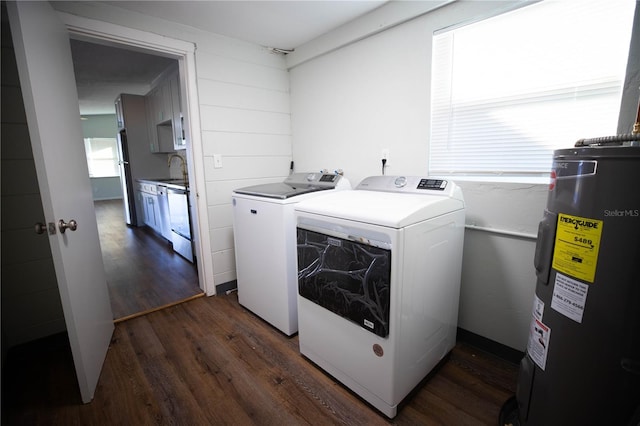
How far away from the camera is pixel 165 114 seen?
12.9ft

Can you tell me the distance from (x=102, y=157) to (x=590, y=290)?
35.8 ft

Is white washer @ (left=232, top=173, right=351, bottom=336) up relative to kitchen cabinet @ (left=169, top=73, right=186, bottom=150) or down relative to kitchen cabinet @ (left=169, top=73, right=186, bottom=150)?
down

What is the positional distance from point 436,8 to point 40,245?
291 cm

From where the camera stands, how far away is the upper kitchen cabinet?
11.6 feet

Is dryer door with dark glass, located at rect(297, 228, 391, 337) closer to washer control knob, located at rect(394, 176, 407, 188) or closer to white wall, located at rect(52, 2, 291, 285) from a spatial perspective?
washer control knob, located at rect(394, 176, 407, 188)

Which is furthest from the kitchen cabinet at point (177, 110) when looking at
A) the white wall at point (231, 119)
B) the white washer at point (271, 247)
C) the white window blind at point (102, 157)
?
the white window blind at point (102, 157)

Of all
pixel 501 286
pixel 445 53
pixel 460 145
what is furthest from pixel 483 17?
pixel 501 286

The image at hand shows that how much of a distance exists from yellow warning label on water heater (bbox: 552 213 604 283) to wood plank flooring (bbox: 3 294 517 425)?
2.84 ft

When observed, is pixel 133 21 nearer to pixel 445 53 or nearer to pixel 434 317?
pixel 445 53

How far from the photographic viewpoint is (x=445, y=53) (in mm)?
1736

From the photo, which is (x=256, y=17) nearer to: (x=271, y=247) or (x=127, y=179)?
(x=271, y=247)

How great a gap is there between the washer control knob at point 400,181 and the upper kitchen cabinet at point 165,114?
2865mm

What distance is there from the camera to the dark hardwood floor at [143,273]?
2.47 meters

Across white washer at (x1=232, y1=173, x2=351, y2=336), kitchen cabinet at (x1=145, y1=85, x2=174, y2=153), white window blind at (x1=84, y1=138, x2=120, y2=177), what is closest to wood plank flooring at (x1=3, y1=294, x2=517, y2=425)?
white washer at (x1=232, y1=173, x2=351, y2=336)
